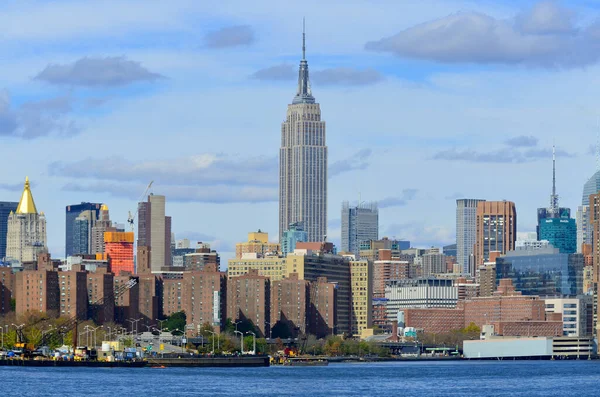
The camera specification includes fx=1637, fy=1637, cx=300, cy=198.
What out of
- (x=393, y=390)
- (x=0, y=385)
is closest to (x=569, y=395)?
(x=393, y=390)

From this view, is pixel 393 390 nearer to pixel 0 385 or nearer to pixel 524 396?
pixel 524 396

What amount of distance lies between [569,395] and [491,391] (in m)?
11.1

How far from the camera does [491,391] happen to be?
19312 centimetres

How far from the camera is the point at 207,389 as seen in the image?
18738 centimetres

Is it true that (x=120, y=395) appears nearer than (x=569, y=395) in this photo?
Yes

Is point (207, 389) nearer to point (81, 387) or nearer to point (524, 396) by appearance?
point (81, 387)

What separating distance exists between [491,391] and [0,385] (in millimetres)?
57288

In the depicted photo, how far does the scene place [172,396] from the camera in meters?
173

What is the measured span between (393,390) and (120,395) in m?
37.1

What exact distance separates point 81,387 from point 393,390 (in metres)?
36.8

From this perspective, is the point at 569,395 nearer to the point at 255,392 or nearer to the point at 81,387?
the point at 255,392

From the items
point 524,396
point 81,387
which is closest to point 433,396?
point 524,396

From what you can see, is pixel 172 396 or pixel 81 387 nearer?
pixel 172 396

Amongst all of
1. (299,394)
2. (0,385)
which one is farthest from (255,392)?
(0,385)
